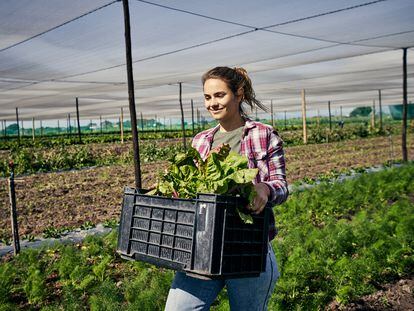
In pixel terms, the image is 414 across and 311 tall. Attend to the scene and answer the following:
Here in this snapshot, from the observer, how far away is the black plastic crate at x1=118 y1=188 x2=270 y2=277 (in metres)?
1.66

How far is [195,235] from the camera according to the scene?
1.69 m

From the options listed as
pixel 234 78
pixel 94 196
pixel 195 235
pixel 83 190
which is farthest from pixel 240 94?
pixel 83 190

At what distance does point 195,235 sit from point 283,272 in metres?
2.18

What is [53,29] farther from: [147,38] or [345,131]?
[345,131]

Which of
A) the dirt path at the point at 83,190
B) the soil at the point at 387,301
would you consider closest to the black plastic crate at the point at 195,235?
the soil at the point at 387,301

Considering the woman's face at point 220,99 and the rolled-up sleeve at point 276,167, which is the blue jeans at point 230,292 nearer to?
the rolled-up sleeve at point 276,167

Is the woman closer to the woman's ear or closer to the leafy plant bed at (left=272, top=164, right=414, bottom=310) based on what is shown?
the woman's ear

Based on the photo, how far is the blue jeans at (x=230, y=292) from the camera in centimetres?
195

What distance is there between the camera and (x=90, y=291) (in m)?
3.53

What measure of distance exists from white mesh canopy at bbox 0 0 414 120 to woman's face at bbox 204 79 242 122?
11.8ft

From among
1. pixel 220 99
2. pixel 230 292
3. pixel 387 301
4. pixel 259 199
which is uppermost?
pixel 220 99

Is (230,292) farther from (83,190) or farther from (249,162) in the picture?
(83,190)

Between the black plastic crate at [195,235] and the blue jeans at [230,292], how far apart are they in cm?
12

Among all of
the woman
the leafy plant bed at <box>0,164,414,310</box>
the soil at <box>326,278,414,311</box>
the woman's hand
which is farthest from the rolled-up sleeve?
the soil at <box>326,278,414,311</box>
